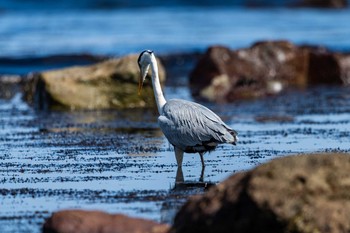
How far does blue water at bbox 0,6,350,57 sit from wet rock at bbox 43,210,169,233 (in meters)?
29.2

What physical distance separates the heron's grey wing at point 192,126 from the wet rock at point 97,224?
3423mm

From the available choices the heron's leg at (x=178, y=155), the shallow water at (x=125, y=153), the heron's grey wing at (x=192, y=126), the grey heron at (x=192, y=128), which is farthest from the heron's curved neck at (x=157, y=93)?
the shallow water at (x=125, y=153)

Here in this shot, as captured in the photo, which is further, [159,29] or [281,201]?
[159,29]

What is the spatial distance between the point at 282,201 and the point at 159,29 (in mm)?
41211

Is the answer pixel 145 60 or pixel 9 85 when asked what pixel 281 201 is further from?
pixel 9 85

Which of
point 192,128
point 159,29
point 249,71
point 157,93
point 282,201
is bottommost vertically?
point 282,201

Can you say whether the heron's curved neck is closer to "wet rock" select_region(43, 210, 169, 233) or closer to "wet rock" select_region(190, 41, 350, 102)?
"wet rock" select_region(43, 210, 169, 233)

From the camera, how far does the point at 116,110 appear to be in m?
20.7

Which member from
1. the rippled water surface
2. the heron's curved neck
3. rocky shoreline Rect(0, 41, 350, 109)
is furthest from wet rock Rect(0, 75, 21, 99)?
the heron's curved neck

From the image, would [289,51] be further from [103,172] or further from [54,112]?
[103,172]

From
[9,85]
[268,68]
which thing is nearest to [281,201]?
[268,68]

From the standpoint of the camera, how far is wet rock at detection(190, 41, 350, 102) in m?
24.8

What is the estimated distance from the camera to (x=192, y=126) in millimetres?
12117

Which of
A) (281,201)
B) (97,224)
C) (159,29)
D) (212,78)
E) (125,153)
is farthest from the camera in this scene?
(159,29)
